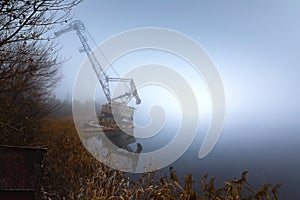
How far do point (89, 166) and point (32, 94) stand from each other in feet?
11.7

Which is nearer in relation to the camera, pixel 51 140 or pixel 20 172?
pixel 20 172

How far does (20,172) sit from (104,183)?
2055 millimetres

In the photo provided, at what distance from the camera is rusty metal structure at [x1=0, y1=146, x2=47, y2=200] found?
2662 mm

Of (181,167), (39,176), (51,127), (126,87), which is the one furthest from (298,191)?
(39,176)

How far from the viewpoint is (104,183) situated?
4.49m

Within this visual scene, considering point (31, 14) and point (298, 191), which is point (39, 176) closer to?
point (31, 14)

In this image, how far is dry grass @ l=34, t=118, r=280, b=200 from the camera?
9.00 feet

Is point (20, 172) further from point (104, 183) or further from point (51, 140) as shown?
point (51, 140)

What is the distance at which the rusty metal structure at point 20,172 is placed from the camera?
266 centimetres

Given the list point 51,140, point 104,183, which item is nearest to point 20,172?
point 104,183

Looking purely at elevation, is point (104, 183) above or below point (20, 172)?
below

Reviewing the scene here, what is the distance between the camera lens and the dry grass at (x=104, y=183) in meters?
2.74

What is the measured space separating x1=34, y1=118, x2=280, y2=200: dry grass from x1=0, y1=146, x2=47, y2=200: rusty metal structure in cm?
95

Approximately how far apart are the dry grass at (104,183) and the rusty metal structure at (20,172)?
0.95 metres
